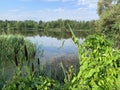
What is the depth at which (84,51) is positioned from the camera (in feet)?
8.93

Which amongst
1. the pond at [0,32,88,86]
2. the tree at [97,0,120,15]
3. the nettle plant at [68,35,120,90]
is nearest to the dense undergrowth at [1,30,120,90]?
the nettle plant at [68,35,120,90]

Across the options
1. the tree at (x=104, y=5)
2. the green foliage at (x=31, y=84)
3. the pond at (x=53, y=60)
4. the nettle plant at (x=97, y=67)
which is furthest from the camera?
the tree at (x=104, y=5)

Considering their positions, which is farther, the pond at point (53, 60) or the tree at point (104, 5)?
the tree at point (104, 5)

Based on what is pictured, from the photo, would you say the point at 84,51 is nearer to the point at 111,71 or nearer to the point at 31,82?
the point at 111,71

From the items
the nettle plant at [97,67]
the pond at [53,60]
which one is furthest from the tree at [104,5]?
the nettle plant at [97,67]

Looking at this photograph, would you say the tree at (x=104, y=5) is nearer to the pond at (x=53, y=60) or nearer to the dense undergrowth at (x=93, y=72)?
the pond at (x=53, y=60)

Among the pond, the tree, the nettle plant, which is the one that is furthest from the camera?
the tree

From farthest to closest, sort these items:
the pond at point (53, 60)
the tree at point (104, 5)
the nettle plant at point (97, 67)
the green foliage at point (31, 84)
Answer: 1. the tree at point (104, 5)
2. the pond at point (53, 60)
3. the green foliage at point (31, 84)
4. the nettle plant at point (97, 67)

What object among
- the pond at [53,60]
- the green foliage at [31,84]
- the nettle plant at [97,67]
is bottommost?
the pond at [53,60]

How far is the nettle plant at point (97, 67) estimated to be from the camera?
2.48 meters

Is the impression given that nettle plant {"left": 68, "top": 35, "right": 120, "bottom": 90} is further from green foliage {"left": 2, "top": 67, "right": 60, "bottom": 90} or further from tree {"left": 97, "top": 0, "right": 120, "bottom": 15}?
tree {"left": 97, "top": 0, "right": 120, "bottom": 15}

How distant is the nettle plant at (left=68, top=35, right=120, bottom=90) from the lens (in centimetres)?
248

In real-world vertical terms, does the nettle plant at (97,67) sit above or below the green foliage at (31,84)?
above

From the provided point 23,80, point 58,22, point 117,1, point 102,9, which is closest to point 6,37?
point 23,80
